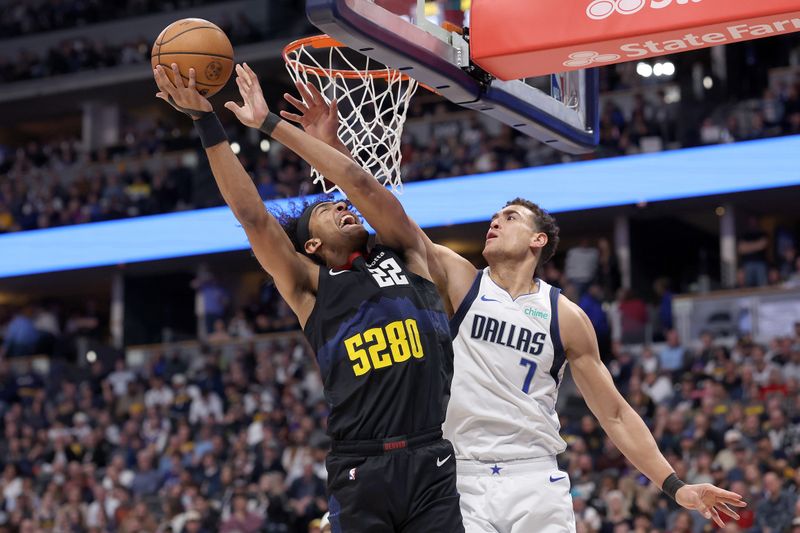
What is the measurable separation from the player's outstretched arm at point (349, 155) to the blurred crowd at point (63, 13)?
1973 cm

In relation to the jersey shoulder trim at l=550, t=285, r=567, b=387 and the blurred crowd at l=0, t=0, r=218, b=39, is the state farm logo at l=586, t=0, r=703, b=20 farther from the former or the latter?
the blurred crowd at l=0, t=0, r=218, b=39

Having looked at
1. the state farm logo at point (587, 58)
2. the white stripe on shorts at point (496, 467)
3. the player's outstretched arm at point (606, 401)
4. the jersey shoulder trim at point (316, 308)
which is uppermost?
the state farm logo at point (587, 58)

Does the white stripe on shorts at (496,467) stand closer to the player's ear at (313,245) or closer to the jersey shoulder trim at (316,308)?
the jersey shoulder trim at (316,308)

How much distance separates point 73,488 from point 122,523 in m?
1.48

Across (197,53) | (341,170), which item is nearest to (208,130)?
(197,53)

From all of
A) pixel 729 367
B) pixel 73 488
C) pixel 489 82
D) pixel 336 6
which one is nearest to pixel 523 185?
pixel 729 367

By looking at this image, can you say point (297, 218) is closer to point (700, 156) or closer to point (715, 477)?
point (715, 477)

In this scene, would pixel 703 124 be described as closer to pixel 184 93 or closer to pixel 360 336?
pixel 360 336

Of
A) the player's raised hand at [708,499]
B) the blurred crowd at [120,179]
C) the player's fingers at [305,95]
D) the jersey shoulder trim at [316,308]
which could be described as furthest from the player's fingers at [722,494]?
the blurred crowd at [120,179]

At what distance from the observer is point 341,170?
14.4ft

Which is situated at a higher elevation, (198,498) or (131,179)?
(131,179)

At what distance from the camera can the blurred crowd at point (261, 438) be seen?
427 inches

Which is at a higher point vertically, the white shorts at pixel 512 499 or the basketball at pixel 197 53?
the basketball at pixel 197 53

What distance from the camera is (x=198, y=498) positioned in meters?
13.4
